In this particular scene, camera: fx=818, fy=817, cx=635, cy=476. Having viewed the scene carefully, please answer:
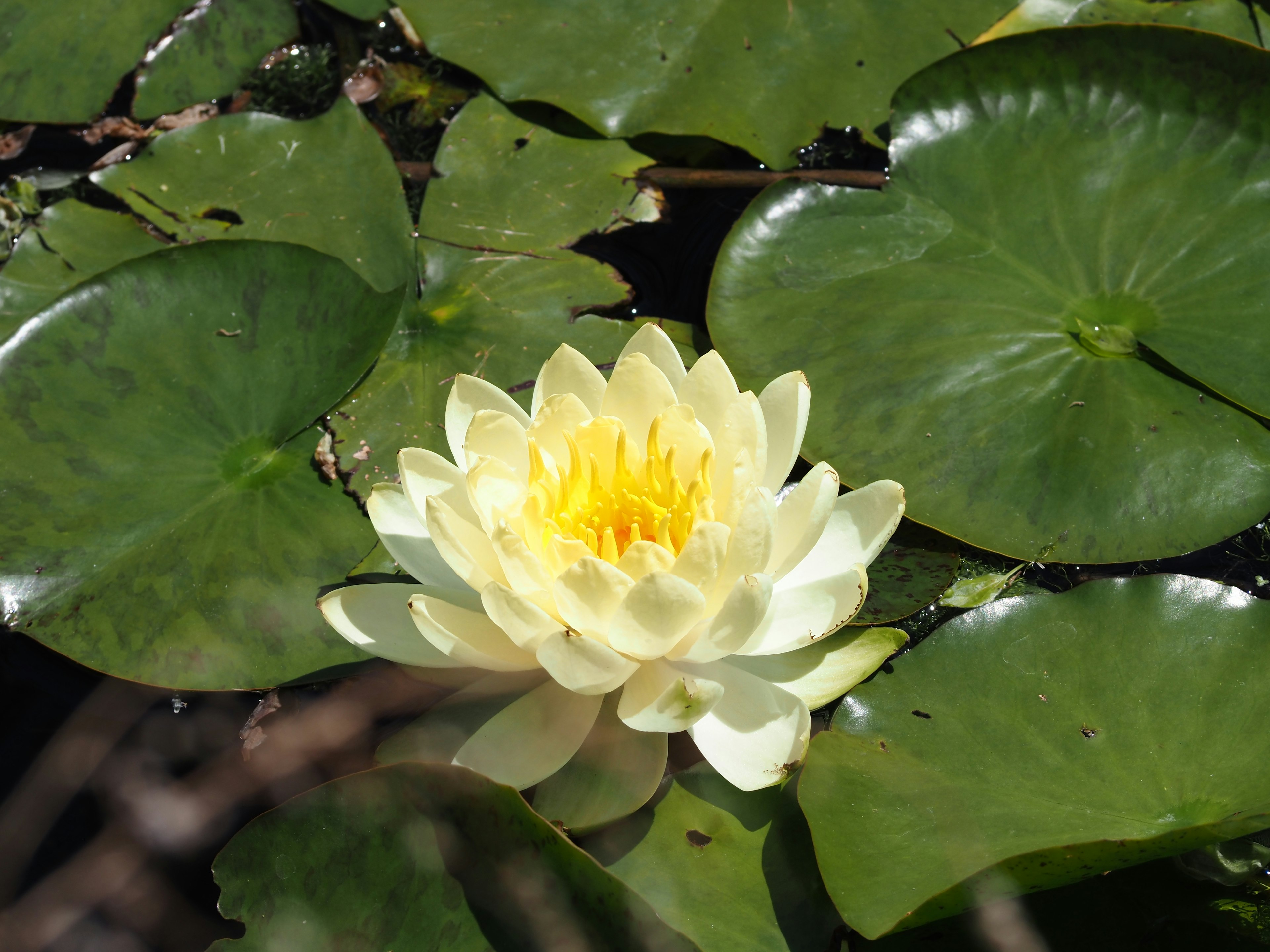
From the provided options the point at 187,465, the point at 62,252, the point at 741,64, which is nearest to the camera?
the point at 187,465

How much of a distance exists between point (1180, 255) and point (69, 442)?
2.67 meters

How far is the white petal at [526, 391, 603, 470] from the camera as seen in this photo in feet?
4.89

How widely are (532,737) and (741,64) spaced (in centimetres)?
208

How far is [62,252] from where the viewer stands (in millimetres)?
2383

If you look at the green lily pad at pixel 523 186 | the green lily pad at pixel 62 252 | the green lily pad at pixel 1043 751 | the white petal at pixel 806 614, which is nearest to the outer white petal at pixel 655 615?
the white petal at pixel 806 614

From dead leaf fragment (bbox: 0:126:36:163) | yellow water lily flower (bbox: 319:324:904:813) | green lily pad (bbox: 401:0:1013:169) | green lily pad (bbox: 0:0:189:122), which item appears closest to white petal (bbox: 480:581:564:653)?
yellow water lily flower (bbox: 319:324:904:813)

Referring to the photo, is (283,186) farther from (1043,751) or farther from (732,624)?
(1043,751)

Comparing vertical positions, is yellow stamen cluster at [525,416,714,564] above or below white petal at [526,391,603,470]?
below

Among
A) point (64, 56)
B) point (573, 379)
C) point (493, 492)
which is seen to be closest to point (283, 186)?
point (64, 56)

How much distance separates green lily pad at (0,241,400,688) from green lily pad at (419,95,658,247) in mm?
478

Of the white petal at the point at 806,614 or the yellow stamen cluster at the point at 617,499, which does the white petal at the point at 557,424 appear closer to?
the yellow stamen cluster at the point at 617,499

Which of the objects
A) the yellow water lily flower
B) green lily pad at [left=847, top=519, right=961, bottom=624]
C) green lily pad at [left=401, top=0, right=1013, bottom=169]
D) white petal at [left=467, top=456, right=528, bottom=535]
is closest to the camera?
the yellow water lily flower

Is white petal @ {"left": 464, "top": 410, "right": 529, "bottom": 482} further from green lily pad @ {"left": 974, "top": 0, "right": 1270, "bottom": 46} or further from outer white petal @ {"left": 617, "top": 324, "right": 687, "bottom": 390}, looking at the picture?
green lily pad @ {"left": 974, "top": 0, "right": 1270, "bottom": 46}

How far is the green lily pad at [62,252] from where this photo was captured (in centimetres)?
232
